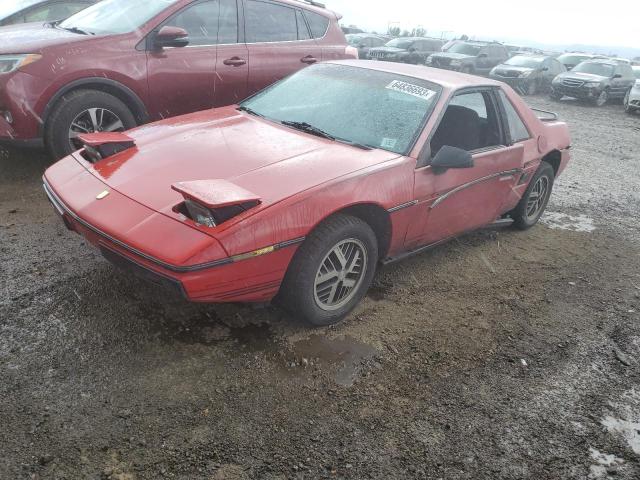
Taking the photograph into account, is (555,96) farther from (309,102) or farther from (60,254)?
(60,254)

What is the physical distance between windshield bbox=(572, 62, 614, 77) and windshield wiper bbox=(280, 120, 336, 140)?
658 inches

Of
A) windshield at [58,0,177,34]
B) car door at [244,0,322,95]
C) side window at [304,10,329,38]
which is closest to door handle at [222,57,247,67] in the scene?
car door at [244,0,322,95]

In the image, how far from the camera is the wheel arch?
4340 mm

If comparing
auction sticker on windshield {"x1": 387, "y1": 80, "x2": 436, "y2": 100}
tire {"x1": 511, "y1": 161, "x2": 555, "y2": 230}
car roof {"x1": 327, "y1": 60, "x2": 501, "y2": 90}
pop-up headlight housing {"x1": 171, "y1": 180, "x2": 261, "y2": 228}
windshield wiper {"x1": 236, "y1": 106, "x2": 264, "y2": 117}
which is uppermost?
car roof {"x1": 327, "y1": 60, "x2": 501, "y2": 90}

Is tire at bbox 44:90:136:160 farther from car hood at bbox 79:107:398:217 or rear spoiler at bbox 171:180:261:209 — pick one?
rear spoiler at bbox 171:180:261:209

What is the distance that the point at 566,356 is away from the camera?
122 inches

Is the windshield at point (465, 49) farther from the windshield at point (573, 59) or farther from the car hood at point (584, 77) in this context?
the car hood at point (584, 77)

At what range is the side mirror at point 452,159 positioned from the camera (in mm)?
3230

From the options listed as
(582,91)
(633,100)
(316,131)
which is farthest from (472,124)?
(582,91)

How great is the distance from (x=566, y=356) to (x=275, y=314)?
177cm

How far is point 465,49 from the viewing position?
65.1ft

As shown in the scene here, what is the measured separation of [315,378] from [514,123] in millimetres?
2791

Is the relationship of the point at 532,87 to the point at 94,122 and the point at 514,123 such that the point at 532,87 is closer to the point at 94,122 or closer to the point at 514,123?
the point at 514,123

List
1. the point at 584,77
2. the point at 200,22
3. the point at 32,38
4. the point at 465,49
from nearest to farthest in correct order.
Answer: the point at 32,38
the point at 200,22
the point at 584,77
the point at 465,49
